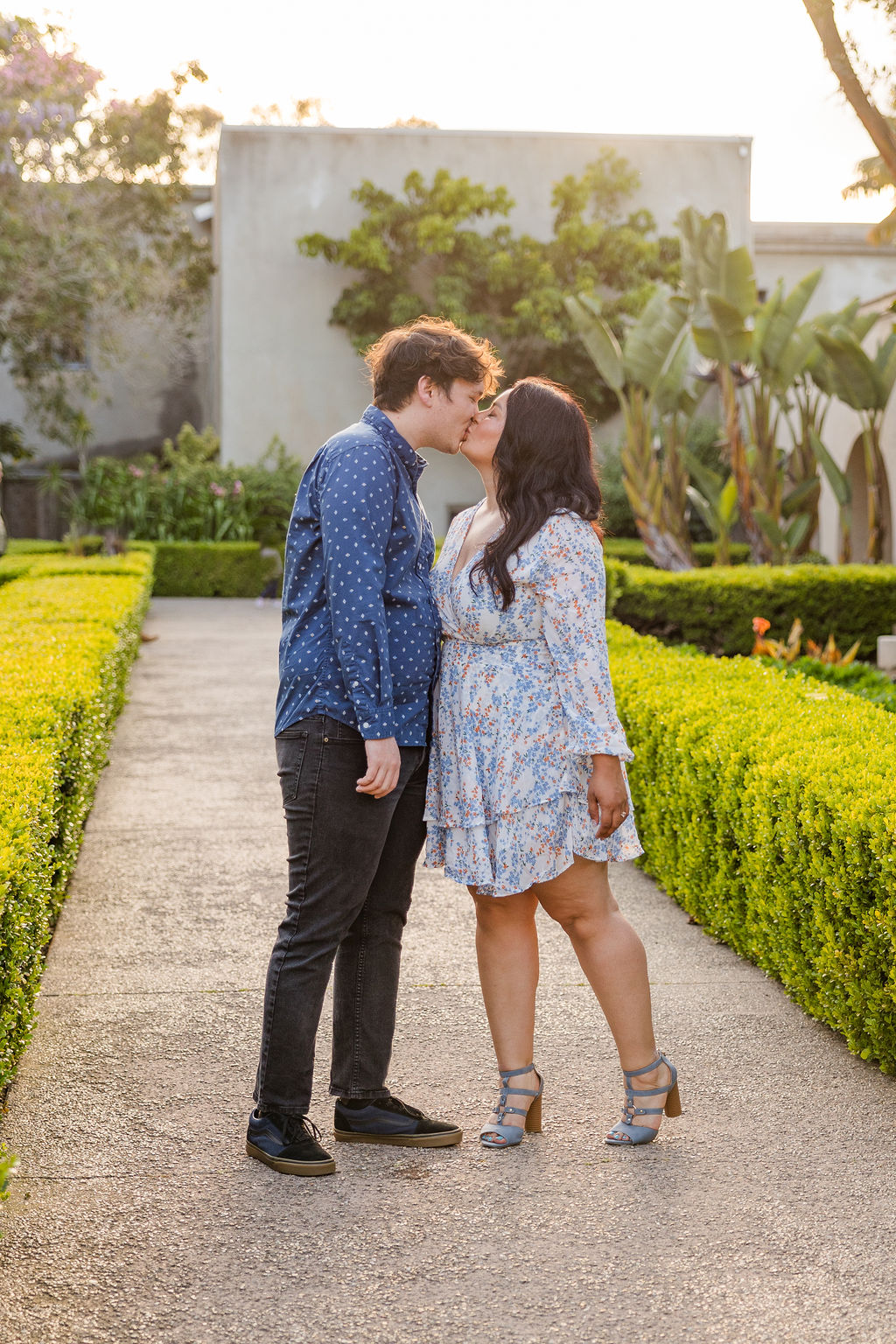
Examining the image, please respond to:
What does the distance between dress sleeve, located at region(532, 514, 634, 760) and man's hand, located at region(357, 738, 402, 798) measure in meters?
0.42

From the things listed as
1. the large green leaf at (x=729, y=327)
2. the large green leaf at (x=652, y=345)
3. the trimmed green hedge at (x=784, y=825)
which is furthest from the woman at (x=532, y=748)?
the large green leaf at (x=652, y=345)

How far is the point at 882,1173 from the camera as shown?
2963mm

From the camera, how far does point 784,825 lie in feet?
12.6

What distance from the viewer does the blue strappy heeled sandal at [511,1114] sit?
3.12 meters

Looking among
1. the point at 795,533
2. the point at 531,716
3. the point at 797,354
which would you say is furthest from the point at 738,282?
the point at 531,716

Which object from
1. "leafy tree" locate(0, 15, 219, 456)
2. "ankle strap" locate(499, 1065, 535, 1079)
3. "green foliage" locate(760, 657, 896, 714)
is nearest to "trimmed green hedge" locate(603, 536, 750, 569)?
"leafy tree" locate(0, 15, 219, 456)

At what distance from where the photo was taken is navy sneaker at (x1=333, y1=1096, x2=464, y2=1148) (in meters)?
3.15

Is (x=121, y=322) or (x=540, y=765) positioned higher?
(x=121, y=322)

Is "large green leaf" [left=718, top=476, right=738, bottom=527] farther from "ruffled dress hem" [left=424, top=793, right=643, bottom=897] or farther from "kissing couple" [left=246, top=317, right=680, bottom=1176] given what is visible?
"ruffled dress hem" [left=424, top=793, right=643, bottom=897]

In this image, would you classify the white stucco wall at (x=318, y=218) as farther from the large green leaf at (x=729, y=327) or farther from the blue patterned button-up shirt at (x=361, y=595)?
the blue patterned button-up shirt at (x=361, y=595)

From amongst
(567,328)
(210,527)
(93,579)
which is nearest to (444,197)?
(567,328)

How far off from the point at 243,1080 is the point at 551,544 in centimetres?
164

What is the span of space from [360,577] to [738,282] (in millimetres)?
12565

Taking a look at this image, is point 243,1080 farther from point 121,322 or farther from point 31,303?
point 121,322
